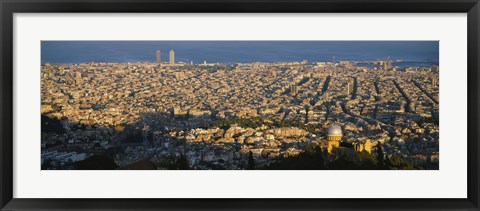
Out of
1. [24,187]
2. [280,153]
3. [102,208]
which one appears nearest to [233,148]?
[280,153]

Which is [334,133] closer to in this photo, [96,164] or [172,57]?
[172,57]

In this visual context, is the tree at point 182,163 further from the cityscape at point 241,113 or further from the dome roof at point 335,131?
the dome roof at point 335,131

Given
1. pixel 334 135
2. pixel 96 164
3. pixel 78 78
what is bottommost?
pixel 96 164

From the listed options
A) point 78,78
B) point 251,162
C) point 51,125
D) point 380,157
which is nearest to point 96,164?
point 51,125

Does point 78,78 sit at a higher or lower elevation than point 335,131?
A: higher

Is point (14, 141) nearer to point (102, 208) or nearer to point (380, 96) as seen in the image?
point (102, 208)
